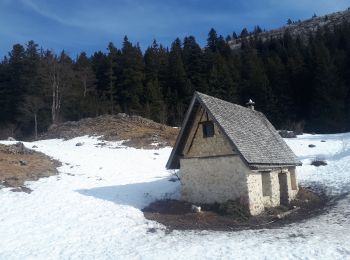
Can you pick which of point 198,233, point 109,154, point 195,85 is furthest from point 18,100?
point 198,233

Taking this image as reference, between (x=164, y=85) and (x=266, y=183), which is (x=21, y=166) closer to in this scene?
(x=266, y=183)

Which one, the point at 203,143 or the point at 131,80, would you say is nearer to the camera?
the point at 203,143

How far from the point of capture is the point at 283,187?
23000mm

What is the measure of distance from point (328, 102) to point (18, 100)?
141 ft

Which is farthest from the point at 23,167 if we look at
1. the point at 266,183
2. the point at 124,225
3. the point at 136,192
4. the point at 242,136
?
the point at 266,183

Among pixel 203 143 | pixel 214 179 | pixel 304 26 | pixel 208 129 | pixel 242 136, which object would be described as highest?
pixel 304 26

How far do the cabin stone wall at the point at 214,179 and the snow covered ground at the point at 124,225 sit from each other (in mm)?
2199

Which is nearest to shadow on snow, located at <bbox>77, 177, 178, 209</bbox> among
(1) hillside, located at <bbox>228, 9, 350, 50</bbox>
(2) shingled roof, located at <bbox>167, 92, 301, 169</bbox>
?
(2) shingled roof, located at <bbox>167, 92, 301, 169</bbox>

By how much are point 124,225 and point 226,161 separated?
5.78 metres

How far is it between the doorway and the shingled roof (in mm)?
735

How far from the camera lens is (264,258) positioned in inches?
504

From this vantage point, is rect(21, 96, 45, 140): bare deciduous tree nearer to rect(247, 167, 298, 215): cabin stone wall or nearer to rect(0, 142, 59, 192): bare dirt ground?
rect(0, 142, 59, 192): bare dirt ground

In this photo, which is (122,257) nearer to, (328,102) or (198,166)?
(198,166)

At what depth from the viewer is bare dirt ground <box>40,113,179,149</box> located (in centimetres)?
3775
